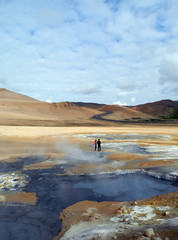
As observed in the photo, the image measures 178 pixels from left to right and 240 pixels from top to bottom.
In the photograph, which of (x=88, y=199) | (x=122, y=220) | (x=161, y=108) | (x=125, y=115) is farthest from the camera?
(x=161, y=108)

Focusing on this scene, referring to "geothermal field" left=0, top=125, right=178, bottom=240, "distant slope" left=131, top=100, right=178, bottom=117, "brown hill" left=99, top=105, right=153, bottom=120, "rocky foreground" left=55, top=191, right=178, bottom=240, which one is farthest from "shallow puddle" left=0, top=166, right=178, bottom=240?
"distant slope" left=131, top=100, right=178, bottom=117

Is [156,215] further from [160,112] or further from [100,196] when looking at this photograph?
[160,112]

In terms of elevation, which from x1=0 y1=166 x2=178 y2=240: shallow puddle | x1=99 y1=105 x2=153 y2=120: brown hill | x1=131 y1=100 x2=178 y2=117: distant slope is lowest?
x1=0 y1=166 x2=178 y2=240: shallow puddle

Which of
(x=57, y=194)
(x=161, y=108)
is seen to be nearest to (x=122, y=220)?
(x=57, y=194)

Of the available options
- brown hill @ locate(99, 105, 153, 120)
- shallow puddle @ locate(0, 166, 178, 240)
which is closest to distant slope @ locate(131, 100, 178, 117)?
brown hill @ locate(99, 105, 153, 120)

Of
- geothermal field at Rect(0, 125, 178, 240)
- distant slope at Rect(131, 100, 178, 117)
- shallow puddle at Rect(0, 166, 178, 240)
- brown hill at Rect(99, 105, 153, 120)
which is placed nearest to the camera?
geothermal field at Rect(0, 125, 178, 240)

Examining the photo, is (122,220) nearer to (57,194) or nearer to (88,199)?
(88,199)

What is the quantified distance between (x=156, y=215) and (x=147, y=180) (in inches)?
192

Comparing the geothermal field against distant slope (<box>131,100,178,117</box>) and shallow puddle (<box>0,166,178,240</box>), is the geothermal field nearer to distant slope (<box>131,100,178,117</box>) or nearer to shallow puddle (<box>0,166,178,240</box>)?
shallow puddle (<box>0,166,178,240</box>)

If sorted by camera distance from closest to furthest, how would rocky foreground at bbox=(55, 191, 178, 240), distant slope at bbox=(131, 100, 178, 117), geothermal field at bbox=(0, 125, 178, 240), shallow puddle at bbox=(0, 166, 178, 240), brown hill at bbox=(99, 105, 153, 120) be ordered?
1. rocky foreground at bbox=(55, 191, 178, 240)
2. geothermal field at bbox=(0, 125, 178, 240)
3. shallow puddle at bbox=(0, 166, 178, 240)
4. brown hill at bbox=(99, 105, 153, 120)
5. distant slope at bbox=(131, 100, 178, 117)

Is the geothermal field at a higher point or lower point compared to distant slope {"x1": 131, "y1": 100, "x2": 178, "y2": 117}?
lower

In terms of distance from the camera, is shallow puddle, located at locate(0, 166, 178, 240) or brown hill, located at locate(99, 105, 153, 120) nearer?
shallow puddle, located at locate(0, 166, 178, 240)

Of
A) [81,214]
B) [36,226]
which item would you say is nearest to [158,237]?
[81,214]

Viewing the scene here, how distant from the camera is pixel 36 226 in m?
6.55
